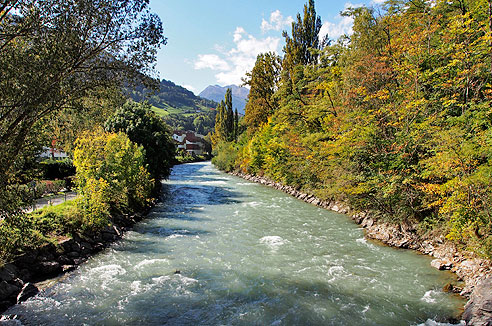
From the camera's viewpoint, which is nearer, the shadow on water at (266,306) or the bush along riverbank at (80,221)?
the shadow on water at (266,306)

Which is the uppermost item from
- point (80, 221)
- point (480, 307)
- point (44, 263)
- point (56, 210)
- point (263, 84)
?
point (263, 84)

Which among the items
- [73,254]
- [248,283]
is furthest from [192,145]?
[248,283]

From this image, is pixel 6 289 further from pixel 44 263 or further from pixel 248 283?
pixel 248 283

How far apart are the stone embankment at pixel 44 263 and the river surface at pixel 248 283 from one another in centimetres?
44

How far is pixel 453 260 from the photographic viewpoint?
32.5 ft

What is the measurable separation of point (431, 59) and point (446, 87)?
1564 mm

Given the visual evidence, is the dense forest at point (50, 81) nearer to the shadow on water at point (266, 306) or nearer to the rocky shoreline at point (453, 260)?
the shadow on water at point (266, 306)

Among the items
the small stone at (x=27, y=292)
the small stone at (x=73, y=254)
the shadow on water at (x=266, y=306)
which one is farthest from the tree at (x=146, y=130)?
the shadow on water at (x=266, y=306)

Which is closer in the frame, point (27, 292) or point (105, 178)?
point (27, 292)

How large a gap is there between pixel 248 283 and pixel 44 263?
6976 mm

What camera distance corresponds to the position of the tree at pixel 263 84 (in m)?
38.4

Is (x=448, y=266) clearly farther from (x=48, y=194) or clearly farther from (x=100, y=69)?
(x=48, y=194)

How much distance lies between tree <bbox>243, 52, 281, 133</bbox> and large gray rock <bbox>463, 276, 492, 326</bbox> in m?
31.9

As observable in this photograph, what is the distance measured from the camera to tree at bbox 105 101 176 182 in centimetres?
2423
